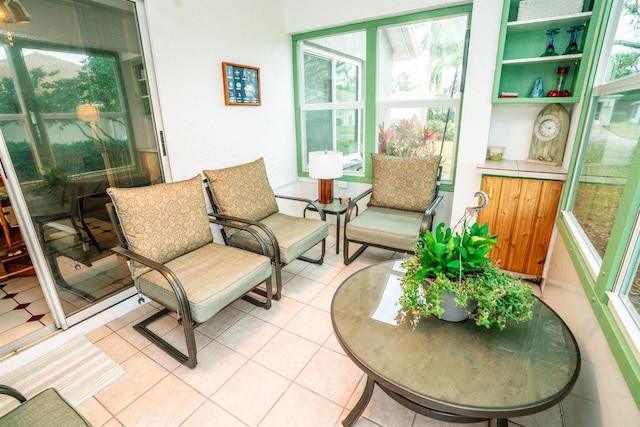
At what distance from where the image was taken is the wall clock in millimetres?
2562

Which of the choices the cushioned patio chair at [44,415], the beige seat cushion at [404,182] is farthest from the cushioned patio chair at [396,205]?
the cushioned patio chair at [44,415]

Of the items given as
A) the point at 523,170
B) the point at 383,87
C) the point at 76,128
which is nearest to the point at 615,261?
the point at 523,170

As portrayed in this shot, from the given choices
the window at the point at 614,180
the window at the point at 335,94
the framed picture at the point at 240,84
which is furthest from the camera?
the window at the point at 335,94

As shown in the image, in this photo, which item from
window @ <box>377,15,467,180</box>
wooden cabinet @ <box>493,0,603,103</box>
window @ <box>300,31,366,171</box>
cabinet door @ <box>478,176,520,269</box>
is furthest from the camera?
window @ <box>300,31,366,171</box>

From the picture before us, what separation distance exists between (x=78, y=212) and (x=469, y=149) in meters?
3.09

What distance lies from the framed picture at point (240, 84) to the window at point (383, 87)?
76 centimetres

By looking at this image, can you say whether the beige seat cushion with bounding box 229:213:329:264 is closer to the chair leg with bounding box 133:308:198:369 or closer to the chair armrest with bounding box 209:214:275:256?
the chair armrest with bounding box 209:214:275:256

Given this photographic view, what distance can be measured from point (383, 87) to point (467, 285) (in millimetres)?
2703

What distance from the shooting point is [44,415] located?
1044 millimetres

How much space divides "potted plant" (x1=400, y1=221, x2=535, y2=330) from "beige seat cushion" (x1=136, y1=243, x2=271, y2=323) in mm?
1059

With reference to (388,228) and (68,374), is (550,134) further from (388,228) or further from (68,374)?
(68,374)

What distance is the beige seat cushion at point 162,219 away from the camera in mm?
1900

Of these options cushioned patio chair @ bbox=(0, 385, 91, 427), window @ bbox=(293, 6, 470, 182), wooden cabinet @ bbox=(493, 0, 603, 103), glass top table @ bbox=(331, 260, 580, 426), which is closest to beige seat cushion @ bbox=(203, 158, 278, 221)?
window @ bbox=(293, 6, 470, 182)

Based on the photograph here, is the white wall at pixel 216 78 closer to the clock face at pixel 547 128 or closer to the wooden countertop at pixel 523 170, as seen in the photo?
the wooden countertop at pixel 523 170
